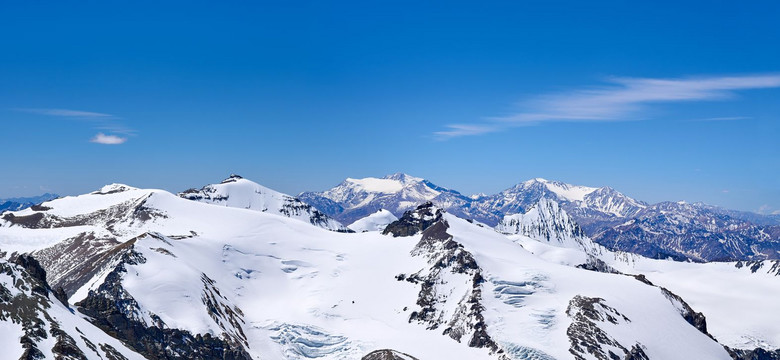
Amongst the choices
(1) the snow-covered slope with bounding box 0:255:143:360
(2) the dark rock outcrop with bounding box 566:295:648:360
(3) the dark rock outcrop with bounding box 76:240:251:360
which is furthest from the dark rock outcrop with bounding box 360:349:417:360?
(1) the snow-covered slope with bounding box 0:255:143:360

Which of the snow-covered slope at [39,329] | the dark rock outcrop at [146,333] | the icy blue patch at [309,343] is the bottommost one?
the icy blue patch at [309,343]

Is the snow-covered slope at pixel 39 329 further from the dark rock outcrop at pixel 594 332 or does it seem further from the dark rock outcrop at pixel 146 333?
the dark rock outcrop at pixel 594 332

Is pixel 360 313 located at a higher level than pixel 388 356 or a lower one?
higher

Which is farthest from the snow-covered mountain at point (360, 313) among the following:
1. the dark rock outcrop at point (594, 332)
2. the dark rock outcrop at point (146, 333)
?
the dark rock outcrop at point (594, 332)

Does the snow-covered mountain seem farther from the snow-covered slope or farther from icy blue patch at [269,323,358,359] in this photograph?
the snow-covered slope

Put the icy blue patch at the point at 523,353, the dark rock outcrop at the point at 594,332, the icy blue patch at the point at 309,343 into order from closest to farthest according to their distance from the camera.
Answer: the icy blue patch at the point at 523,353 → the dark rock outcrop at the point at 594,332 → the icy blue patch at the point at 309,343

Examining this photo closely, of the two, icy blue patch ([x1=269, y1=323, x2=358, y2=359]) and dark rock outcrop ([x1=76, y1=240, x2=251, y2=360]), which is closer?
dark rock outcrop ([x1=76, y1=240, x2=251, y2=360])

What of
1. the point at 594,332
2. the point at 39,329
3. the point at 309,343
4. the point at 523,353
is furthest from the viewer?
the point at 309,343

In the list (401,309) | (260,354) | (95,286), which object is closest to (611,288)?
(401,309)

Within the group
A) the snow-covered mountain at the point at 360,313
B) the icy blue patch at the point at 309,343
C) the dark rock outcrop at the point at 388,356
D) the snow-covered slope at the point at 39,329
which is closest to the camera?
the snow-covered slope at the point at 39,329

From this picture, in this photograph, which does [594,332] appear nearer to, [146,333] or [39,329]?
[146,333]

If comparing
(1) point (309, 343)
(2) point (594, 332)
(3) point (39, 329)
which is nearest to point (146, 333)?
(1) point (309, 343)

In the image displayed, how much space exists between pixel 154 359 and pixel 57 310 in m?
33.1

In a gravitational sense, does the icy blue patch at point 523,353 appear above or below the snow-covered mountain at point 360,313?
below
